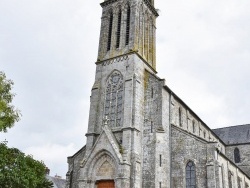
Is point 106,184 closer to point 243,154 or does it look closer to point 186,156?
point 186,156

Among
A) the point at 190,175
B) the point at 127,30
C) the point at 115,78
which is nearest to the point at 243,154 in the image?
the point at 190,175

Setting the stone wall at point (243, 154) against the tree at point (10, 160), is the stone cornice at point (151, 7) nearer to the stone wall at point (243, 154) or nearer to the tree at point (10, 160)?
the tree at point (10, 160)

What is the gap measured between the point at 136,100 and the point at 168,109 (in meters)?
3.36

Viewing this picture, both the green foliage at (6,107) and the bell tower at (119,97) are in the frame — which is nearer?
the green foliage at (6,107)

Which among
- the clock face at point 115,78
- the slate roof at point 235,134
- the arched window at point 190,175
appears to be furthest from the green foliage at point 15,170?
the slate roof at point 235,134

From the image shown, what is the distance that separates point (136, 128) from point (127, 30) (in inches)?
442

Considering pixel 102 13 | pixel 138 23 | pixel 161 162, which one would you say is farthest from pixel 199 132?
pixel 102 13

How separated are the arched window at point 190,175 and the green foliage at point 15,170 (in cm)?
1324

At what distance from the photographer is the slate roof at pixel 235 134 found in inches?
1981

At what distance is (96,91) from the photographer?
32844mm

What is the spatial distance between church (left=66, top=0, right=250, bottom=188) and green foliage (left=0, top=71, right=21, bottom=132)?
10930 mm

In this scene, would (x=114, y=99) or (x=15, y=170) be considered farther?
(x=114, y=99)

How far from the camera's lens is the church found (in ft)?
90.3

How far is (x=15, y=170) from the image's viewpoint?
59.5ft
